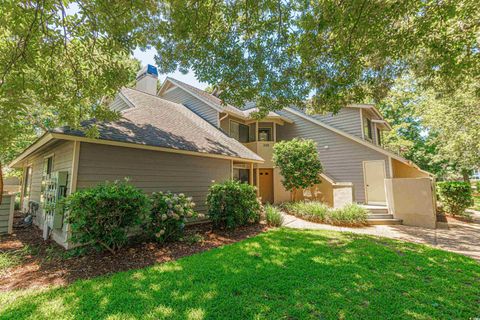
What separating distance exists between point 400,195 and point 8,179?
108ft

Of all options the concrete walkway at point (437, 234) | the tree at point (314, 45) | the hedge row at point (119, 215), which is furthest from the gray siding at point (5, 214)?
the concrete walkway at point (437, 234)

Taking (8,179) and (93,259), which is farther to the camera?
(8,179)

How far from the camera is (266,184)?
1391 cm

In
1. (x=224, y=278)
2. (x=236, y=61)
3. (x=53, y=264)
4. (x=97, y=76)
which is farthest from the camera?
(x=236, y=61)

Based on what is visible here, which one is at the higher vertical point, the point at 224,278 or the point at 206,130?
the point at 206,130

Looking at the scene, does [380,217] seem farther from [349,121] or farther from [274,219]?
[349,121]

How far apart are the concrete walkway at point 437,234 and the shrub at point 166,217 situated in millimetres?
4333

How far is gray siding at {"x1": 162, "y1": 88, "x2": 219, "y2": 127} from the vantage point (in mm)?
13009

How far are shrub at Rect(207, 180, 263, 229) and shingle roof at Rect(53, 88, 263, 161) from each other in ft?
5.74

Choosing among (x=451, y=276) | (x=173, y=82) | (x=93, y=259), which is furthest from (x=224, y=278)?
(x=173, y=82)

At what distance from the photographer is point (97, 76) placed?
16.4ft

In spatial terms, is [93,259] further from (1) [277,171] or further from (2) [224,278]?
(1) [277,171]

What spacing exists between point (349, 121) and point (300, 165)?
5079mm

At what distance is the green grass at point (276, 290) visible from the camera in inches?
113
